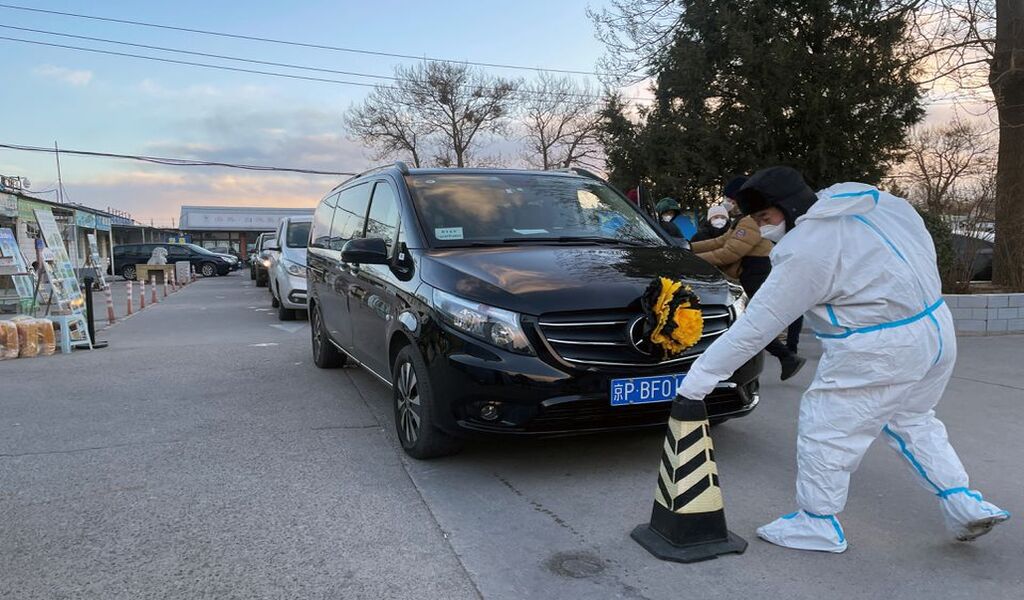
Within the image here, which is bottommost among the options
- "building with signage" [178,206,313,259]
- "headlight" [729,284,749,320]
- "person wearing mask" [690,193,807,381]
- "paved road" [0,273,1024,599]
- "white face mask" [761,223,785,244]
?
"paved road" [0,273,1024,599]

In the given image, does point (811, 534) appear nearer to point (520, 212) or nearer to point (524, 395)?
point (524, 395)

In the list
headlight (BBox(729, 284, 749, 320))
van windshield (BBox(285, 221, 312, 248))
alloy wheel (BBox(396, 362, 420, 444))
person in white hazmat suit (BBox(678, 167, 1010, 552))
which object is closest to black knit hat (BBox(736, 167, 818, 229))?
person in white hazmat suit (BBox(678, 167, 1010, 552))

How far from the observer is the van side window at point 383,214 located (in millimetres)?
4938

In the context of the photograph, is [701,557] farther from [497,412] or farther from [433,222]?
[433,222]

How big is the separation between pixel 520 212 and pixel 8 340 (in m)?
7.20

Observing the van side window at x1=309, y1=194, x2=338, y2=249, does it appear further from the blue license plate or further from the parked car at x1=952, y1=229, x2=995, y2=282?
the parked car at x1=952, y1=229, x2=995, y2=282

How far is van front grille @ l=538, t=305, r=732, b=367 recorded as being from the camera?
359 centimetres

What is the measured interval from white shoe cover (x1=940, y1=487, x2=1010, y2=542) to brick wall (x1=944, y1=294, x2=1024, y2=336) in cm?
711

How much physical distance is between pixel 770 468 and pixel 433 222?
2.56m

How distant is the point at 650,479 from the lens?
12.7 ft

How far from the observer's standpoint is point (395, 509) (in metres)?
3.53

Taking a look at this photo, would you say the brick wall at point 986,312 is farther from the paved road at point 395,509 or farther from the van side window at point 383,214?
the van side window at point 383,214

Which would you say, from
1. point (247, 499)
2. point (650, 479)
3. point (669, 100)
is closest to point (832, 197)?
point (650, 479)

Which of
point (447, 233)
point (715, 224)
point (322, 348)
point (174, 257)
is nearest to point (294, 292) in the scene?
point (322, 348)
